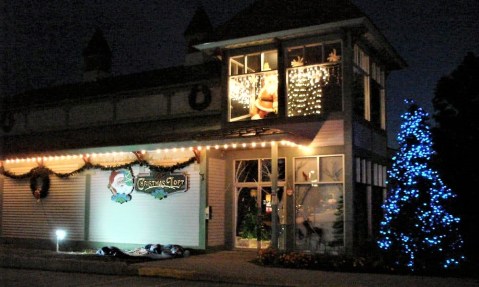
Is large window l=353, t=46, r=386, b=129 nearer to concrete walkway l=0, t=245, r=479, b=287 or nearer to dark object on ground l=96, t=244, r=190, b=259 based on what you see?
concrete walkway l=0, t=245, r=479, b=287

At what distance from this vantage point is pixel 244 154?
2048cm

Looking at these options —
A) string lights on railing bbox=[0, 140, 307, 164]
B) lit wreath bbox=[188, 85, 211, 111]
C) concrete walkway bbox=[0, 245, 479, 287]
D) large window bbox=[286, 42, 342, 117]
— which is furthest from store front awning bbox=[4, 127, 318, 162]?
concrete walkway bbox=[0, 245, 479, 287]

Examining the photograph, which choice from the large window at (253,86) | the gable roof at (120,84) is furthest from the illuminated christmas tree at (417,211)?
the gable roof at (120,84)

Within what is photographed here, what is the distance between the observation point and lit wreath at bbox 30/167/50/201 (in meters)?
23.6

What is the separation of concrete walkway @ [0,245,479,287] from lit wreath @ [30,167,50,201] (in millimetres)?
4864

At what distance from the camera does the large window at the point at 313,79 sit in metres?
18.8

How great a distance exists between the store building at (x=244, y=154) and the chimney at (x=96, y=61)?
8.80 m

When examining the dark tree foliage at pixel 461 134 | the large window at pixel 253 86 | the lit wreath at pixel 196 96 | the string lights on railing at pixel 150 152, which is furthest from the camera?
the dark tree foliage at pixel 461 134

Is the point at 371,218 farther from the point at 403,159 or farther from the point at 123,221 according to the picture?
the point at 123,221

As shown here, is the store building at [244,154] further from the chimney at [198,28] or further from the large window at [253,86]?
the chimney at [198,28]

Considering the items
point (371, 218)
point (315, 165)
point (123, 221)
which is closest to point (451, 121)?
point (371, 218)

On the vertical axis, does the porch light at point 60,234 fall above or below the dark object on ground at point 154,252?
above

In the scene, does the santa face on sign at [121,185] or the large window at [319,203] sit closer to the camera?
the large window at [319,203]

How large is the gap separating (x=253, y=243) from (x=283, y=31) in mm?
7151
